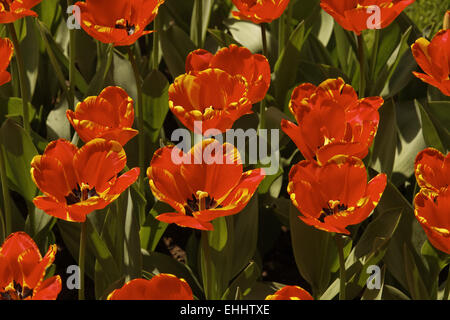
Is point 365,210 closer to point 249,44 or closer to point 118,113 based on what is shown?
point 118,113

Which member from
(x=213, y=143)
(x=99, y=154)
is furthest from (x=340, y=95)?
(x=99, y=154)

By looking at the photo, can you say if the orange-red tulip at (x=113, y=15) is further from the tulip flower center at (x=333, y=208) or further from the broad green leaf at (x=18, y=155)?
the tulip flower center at (x=333, y=208)

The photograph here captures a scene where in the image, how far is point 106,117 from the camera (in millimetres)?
1065

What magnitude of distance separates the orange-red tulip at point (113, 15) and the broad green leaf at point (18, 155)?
0.23m

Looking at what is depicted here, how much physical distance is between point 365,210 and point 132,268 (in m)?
0.40

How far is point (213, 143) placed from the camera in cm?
97

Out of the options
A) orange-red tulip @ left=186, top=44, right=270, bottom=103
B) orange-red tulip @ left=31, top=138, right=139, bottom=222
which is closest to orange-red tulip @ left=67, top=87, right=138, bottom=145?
orange-red tulip @ left=31, top=138, right=139, bottom=222

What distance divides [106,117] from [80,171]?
0.11m

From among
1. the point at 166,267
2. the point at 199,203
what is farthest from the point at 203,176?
the point at 166,267

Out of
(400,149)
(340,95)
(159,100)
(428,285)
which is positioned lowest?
(428,285)

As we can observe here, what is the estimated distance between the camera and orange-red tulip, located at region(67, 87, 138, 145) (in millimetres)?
1021

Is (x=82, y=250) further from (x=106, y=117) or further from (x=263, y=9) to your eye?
(x=263, y=9)

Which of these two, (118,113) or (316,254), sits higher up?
(118,113)

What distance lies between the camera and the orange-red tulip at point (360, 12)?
1179 millimetres
